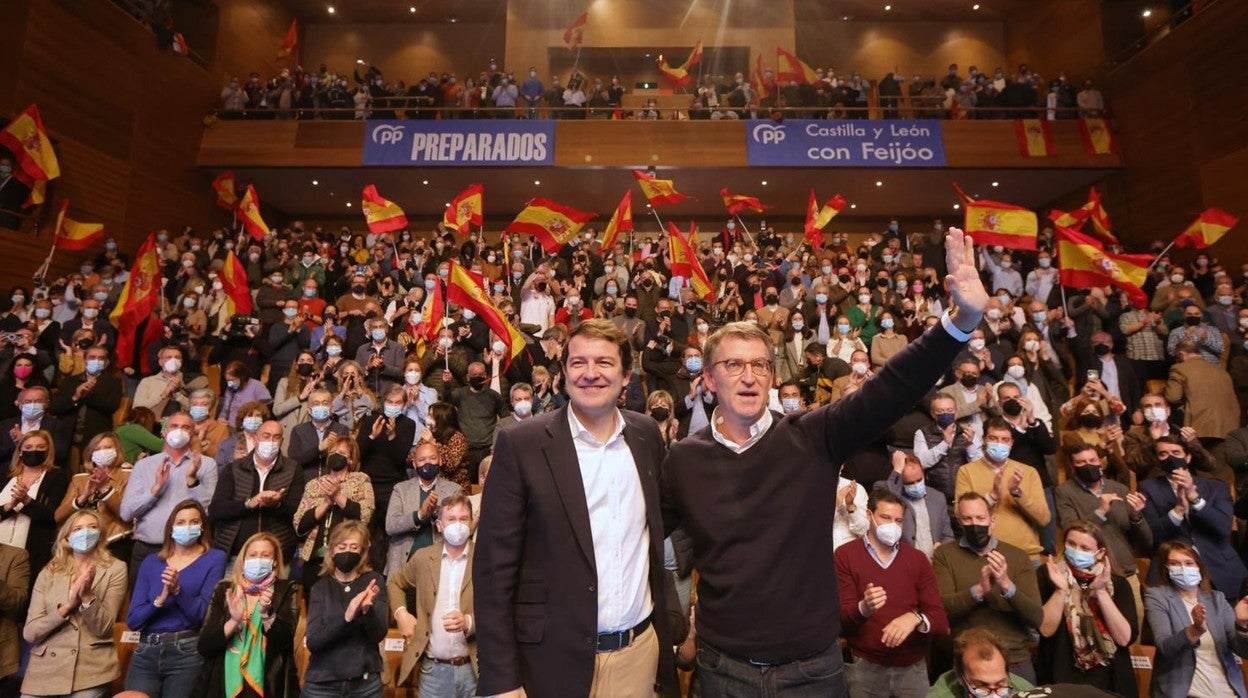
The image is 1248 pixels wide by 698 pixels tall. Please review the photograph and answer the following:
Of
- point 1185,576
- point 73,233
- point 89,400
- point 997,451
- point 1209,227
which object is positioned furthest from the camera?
point 73,233

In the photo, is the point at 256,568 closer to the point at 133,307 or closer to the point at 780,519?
the point at 780,519

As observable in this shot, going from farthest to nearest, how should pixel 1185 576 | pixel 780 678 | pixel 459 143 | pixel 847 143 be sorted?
1. pixel 459 143
2. pixel 847 143
3. pixel 1185 576
4. pixel 780 678

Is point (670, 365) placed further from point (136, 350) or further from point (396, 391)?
point (136, 350)

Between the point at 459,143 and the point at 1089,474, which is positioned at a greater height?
the point at 459,143

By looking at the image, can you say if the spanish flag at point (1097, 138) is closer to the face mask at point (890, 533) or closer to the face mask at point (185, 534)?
the face mask at point (890, 533)

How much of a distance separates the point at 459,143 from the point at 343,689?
39.8ft

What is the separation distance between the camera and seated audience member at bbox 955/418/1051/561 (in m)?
4.25

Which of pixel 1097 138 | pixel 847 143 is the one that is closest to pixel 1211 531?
pixel 847 143

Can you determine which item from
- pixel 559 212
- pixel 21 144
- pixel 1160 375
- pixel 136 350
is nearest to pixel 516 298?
pixel 559 212

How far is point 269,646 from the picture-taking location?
3355 millimetres

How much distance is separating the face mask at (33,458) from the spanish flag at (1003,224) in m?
8.52

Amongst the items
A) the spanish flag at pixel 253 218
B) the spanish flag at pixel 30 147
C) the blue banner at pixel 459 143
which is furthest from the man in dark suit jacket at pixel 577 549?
the blue banner at pixel 459 143

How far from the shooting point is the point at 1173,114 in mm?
12156

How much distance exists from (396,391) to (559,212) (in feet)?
13.8
